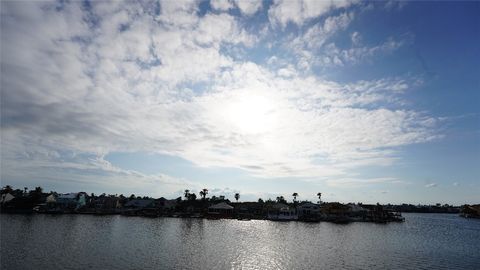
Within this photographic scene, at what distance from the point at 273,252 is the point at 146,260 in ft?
59.0

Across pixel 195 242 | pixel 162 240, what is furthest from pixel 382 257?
pixel 162 240

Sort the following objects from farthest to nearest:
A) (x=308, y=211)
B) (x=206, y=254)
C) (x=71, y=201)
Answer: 1. (x=71, y=201)
2. (x=308, y=211)
3. (x=206, y=254)

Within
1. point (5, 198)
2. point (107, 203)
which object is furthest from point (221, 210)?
point (5, 198)

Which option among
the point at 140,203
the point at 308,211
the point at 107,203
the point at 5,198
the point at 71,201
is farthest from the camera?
the point at 107,203

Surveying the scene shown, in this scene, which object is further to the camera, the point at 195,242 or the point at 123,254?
the point at 195,242

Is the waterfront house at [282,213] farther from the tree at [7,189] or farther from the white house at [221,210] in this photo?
the tree at [7,189]

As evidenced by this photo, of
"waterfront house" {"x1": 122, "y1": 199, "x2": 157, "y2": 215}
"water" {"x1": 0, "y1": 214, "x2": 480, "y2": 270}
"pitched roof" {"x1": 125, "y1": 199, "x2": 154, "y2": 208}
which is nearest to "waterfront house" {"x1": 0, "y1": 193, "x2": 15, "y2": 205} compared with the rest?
"waterfront house" {"x1": 122, "y1": 199, "x2": 157, "y2": 215}

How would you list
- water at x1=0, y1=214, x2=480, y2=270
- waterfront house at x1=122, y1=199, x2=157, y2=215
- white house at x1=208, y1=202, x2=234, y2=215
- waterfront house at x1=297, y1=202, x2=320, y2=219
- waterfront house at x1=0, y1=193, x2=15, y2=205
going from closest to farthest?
1. water at x1=0, y1=214, x2=480, y2=270
2. waterfront house at x1=297, y1=202, x2=320, y2=219
3. white house at x1=208, y1=202, x2=234, y2=215
4. waterfront house at x1=122, y1=199, x2=157, y2=215
5. waterfront house at x1=0, y1=193, x2=15, y2=205

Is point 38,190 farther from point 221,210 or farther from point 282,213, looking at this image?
point 282,213

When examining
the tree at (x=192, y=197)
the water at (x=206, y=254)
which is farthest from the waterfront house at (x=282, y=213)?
the water at (x=206, y=254)

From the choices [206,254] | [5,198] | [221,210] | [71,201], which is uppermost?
[5,198]

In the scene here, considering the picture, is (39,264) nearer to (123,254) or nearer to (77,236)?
(123,254)

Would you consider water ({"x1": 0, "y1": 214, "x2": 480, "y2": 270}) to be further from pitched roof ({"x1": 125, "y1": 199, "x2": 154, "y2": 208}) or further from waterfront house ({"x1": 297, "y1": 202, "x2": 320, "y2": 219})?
pitched roof ({"x1": 125, "y1": 199, "x2": 154, "y2": 208})

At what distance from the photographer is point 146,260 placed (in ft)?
126
